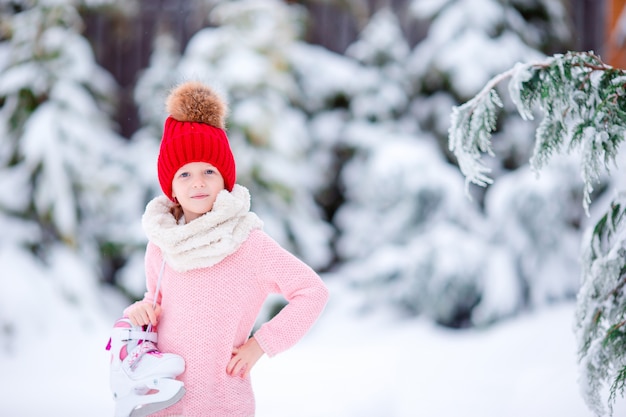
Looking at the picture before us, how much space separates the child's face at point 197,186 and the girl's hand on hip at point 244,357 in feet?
1.32

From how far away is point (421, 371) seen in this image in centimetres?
387

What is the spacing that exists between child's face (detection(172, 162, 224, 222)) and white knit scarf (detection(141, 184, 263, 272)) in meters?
0.05

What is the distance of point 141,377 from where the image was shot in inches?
71.7

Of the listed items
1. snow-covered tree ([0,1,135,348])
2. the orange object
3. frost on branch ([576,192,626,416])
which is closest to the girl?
frost on branch ([576,192,626,416])

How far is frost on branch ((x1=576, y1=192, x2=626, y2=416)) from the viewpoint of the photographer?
2.07 meters

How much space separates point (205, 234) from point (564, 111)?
3.67ft

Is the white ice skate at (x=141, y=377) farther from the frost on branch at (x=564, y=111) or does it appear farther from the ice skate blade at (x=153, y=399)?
the frost on branch at (x=564, y=111)

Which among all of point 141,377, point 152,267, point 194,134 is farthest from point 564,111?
point 141,377

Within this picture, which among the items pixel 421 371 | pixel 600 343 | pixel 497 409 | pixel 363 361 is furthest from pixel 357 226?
pixel 600 343

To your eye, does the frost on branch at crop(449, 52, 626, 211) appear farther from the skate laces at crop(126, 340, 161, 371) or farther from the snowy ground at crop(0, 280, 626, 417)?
the snowy ground at crop(0, 280, 626, 417)

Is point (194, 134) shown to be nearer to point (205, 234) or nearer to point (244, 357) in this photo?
point (205, 234)

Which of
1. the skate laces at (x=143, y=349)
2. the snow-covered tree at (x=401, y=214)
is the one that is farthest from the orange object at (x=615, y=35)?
the skate laces at (x=143, y=349)

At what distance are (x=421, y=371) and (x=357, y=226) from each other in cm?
199

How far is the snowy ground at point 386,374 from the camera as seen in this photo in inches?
129
